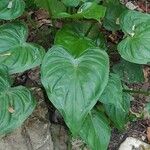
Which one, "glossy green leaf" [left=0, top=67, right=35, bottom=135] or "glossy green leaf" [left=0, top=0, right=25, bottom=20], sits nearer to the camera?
"glossy green leaf" [left=0, top=67, right=35, bottom=135]

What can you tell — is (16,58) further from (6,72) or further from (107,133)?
(107,133)

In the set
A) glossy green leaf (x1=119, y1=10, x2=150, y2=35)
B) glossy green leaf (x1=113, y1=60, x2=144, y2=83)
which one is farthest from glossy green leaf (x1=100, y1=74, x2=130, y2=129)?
glossy green leaf (x1=119, y1=10, x2=150, y2=35)

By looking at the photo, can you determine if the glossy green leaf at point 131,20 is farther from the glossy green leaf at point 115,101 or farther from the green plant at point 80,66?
the glossy green leaf at point 115,101

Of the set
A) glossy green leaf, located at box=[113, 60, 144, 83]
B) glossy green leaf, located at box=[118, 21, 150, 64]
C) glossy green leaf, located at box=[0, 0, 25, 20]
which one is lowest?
glossy green leaf, located at box=[113, 60, 144, 83]

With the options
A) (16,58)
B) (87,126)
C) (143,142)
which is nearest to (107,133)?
(87,126)

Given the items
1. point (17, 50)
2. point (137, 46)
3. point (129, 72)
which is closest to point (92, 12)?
point (137, 46)

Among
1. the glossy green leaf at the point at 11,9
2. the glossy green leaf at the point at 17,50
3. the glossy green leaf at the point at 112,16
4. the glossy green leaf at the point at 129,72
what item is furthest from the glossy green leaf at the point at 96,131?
the glossy green leaf at the point at 11,9

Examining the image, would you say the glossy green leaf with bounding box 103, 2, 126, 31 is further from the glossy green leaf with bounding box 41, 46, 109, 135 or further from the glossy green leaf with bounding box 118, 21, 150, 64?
the glossy green leaf with bounding box 41, 46, 109, 135
